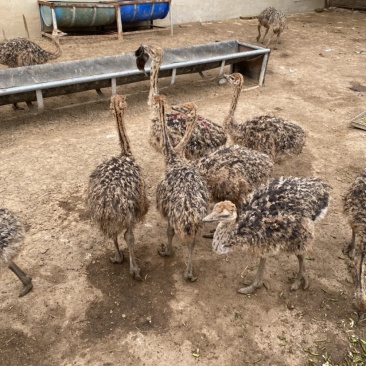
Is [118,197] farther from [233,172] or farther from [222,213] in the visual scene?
[233,172]

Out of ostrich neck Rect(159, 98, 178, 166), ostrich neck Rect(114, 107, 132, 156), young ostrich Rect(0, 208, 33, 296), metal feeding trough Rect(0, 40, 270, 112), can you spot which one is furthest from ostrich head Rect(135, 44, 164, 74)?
young ostrich Rect(0, 208, 33, 296)

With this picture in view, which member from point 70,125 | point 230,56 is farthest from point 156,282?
point 230,56

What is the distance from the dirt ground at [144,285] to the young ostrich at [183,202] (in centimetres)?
48

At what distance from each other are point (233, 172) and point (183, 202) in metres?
0.80

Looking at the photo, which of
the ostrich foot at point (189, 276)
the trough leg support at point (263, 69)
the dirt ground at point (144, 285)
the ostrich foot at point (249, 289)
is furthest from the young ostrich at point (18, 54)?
the ostrich foot at point (249, 289)

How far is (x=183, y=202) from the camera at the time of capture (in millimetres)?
3828

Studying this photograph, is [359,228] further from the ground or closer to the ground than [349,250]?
further from the ground

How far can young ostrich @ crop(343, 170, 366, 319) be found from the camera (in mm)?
3482

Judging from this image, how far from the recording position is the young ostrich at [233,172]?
4.29 meters

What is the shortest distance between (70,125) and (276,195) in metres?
4.68

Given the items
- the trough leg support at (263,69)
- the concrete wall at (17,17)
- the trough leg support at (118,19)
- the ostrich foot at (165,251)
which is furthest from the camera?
the trough leg support at (118,19)

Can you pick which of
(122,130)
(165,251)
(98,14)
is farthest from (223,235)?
(98,14)

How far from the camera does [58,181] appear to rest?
220 inches

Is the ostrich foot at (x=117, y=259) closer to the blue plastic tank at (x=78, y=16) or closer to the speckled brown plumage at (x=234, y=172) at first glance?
the speckled brown plumage at (x=234, y=172)
